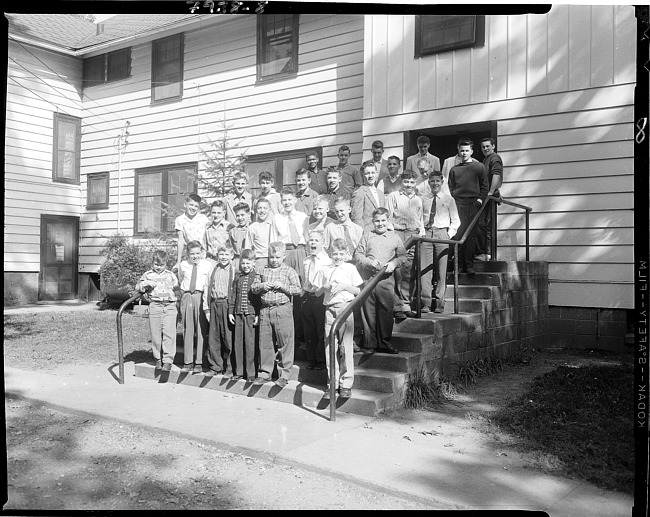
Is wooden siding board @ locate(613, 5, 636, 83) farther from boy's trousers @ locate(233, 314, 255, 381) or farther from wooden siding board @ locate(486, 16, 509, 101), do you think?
boy's trousers @ locate(233, 314, 255, 381)

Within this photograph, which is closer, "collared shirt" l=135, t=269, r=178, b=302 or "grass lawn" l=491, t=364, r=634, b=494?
"grass lawn" l=491, t=364, r=634, b=494

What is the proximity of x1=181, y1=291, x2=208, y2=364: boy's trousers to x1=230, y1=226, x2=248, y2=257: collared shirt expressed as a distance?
42 centimetres

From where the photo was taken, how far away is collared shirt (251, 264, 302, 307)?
13.7ft

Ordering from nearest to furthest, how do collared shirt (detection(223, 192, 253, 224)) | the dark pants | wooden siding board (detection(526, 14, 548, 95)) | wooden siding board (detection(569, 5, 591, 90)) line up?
wooden siding board (detection(569, 5, 591, 90)), wooden siding board (detection(526, 14, 548, 95)), collared shirt (detection(223, 192, 253, 224)), the dark pants

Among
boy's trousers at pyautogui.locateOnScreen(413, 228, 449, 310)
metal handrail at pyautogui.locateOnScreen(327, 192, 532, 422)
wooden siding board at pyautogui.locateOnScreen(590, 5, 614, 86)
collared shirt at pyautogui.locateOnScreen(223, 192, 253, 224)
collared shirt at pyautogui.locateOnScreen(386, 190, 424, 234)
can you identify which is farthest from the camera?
boy's trousers at pyautogui.locateOnScreen(413, 228, 449, 310)

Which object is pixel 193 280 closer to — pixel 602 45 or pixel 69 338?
pixel 69 338

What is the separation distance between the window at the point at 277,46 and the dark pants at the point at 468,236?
5.89ft

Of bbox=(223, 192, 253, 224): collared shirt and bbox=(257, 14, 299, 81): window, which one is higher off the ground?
bbox=(257, 14, 299, 81): window

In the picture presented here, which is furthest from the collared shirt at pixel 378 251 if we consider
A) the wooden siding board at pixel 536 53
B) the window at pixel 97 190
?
the window at pixel 97 190

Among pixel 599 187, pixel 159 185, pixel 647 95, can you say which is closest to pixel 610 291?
pixel 599 187

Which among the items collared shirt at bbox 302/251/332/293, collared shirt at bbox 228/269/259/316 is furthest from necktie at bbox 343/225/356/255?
collared shirt at bbox 228/269/259/316

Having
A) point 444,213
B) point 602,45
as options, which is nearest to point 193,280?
point 444,213

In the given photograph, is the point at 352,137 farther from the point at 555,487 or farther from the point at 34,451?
the point at 34,451

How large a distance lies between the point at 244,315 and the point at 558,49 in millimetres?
2826
